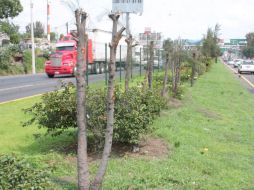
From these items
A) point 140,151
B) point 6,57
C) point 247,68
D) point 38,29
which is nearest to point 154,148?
point 140,151

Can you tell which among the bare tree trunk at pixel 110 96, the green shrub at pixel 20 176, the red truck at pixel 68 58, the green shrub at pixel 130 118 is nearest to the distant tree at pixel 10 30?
the red truck at pixel 68 58

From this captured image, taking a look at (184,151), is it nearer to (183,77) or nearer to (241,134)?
(241,134)

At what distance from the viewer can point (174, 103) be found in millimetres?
13703

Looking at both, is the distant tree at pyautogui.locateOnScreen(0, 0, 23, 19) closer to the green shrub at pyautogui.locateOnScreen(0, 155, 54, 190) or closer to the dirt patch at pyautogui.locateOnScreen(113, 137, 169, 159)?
the dirt patch at pyautogui.locateOnScreen(113, 137, 169, 159)

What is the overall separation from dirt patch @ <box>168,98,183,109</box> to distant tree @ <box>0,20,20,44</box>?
27870 mm

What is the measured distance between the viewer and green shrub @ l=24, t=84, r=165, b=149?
6.69 m

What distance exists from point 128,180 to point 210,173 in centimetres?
136

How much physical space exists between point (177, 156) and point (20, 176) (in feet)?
11.0

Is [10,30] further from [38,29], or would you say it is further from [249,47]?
[249,47]

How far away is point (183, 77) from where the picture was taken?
24.0m

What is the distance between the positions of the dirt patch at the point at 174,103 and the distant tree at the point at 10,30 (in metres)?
27.9

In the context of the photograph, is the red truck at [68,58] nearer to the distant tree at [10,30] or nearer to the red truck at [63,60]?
the red truck at [63,60]

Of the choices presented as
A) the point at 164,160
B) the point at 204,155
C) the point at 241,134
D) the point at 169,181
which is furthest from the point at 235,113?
the point at 169,181

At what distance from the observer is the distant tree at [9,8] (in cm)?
3822
